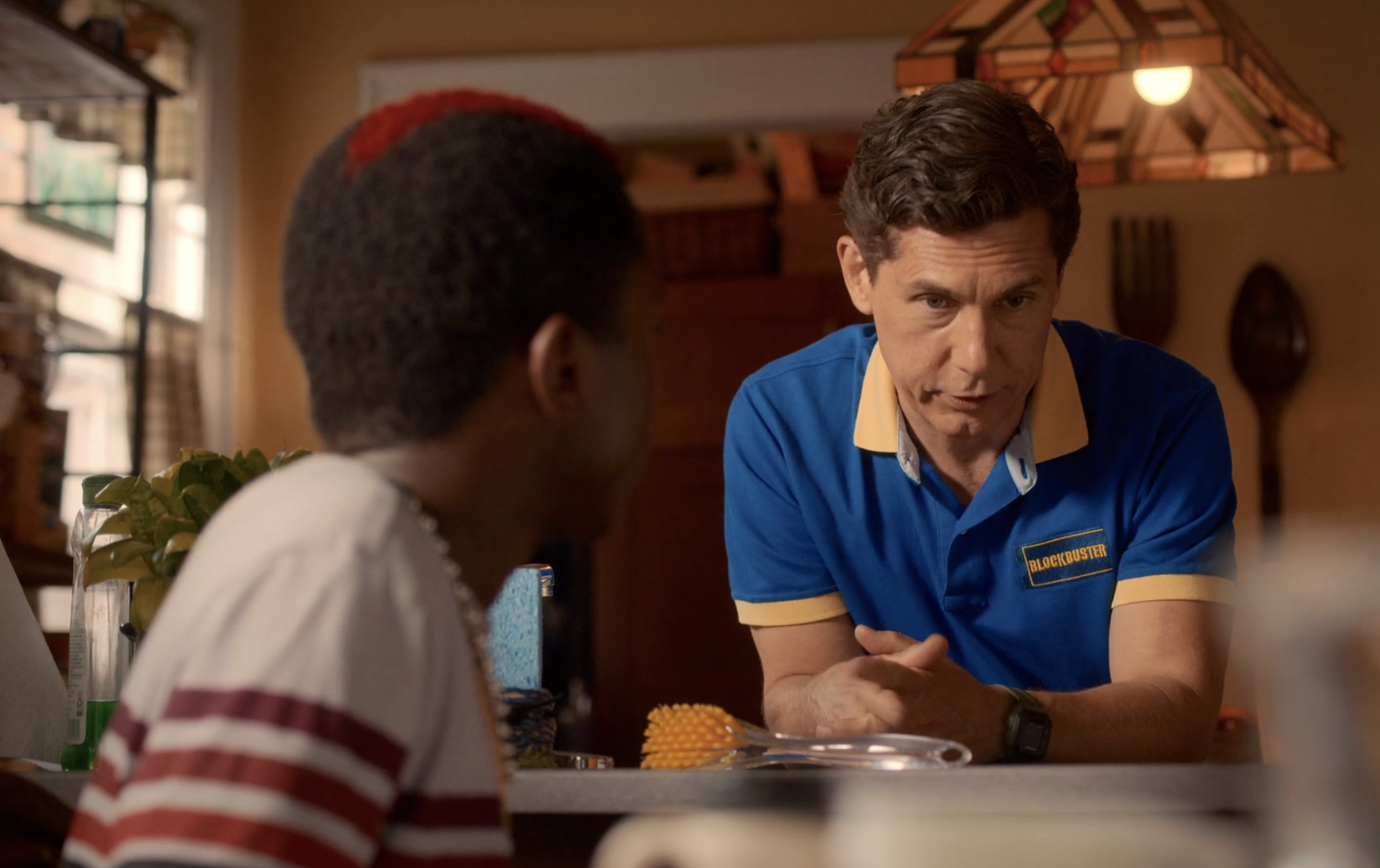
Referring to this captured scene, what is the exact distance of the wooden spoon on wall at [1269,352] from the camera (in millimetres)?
3627

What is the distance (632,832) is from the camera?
0.71 m

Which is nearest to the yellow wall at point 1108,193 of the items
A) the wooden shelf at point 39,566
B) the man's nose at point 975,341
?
the wooden shelf at point 39,566

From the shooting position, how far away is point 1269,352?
3.64 meters

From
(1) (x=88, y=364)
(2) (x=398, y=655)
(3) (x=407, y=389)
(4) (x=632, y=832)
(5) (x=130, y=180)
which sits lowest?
(4) (x=632, y=832)

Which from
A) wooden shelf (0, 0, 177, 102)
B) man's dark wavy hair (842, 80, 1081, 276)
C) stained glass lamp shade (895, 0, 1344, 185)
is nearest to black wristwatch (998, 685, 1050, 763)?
man's dark wavy hair (842, 80, 1081, 276)

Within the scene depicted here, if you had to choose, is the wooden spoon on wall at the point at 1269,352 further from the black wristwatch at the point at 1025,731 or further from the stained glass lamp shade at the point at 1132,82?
the black wristwatch at the point at 1025,731

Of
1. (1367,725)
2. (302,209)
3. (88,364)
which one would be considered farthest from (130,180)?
(1367,725)

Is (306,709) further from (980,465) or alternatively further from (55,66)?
(55,66)

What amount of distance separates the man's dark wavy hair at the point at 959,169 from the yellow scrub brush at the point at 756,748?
58 cm

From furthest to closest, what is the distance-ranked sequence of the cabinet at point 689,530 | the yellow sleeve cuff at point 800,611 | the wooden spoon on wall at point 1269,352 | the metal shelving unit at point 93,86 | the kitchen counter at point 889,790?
the cabinet at point 689,530
the wooden spoon on wall at point 1269,352
the metal shelving unit at point 93,86
the yellow sleeve cuff at point 800,611
the kitchen counter at point 889,790

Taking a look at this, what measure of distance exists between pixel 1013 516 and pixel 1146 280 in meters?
2.44

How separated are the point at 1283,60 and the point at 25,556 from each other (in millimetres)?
3255

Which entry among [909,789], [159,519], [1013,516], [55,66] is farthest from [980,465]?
[55,66]

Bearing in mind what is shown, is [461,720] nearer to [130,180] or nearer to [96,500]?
[96,500]
